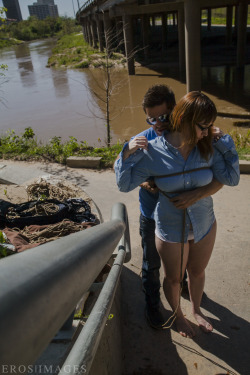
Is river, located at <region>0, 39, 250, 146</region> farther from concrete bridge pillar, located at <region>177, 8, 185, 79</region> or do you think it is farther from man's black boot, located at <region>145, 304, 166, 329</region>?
man's black boot, located at <region>145, 304, 166, 329</region>

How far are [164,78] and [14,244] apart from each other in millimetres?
16764

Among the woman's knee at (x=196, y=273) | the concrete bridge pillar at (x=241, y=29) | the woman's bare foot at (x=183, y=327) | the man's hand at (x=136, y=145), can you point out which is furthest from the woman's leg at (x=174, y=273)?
the concrete bridge pillar at (x=241, y=29)

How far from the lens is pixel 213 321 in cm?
267

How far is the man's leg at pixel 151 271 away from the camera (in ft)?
8.01

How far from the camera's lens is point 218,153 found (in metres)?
2.16

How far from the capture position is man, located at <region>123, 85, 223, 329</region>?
207cm

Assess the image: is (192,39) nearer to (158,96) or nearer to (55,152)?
(55,152)

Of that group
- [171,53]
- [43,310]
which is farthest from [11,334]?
[171,53]

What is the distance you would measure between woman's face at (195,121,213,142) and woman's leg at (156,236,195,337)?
71cm

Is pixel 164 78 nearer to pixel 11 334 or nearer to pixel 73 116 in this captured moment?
pixel 73 116

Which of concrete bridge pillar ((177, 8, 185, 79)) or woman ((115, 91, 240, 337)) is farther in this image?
concrete bridge pillar ((177, 8, 185, 79))

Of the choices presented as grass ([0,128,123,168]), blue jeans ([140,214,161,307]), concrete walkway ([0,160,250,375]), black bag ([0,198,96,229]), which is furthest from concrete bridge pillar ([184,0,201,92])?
blue jeans ([140,214,161,307])

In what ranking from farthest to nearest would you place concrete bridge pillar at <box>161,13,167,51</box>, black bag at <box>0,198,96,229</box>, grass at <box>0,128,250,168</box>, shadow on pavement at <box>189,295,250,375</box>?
concrete bridge pillar at <box>161,13,167,51</box>, grass at <box>0,128,250,168</box>, black bag at <box>0,198,96,229</box>, shadow on pavement at <box>189,295,250,375</box>

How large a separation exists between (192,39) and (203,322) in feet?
32.4
